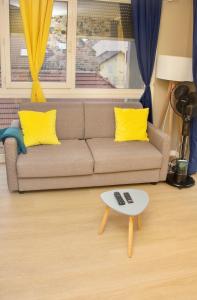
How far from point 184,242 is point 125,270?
0.64 metres

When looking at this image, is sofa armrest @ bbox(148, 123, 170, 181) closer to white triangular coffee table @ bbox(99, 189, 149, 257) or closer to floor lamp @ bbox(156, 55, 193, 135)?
floor lamp @ bbox(156, 55, 193, 135)

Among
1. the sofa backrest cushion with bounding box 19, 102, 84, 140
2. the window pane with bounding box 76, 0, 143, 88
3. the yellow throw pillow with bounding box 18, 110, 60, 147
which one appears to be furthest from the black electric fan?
the yellow throw pillow with bounding box 18, 110, 60, 147

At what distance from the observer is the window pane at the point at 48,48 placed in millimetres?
3660

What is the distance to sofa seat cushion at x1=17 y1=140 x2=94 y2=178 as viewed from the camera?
310cm

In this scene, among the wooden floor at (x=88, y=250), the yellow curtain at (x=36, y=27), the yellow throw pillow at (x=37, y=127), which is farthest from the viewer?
the yellow curtain at (x=36, y=27)

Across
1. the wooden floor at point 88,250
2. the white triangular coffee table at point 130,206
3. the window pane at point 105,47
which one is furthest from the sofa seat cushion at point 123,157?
the window pane at point 105,47

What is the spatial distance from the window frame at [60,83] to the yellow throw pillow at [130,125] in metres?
0.52

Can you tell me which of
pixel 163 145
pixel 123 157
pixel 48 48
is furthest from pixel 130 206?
pixel 48 48

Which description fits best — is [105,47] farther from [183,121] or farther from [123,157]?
[123,157]

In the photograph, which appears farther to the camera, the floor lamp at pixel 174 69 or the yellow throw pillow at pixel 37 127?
the floor lamp at pixel 174 69

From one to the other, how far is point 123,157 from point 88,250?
46.6 inches

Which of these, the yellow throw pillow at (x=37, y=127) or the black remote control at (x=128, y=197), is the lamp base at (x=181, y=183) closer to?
the black remote control at (x=128, y=197)

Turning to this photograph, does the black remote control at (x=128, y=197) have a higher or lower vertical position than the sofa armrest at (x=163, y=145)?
lower

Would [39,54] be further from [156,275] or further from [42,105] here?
[156,275]
